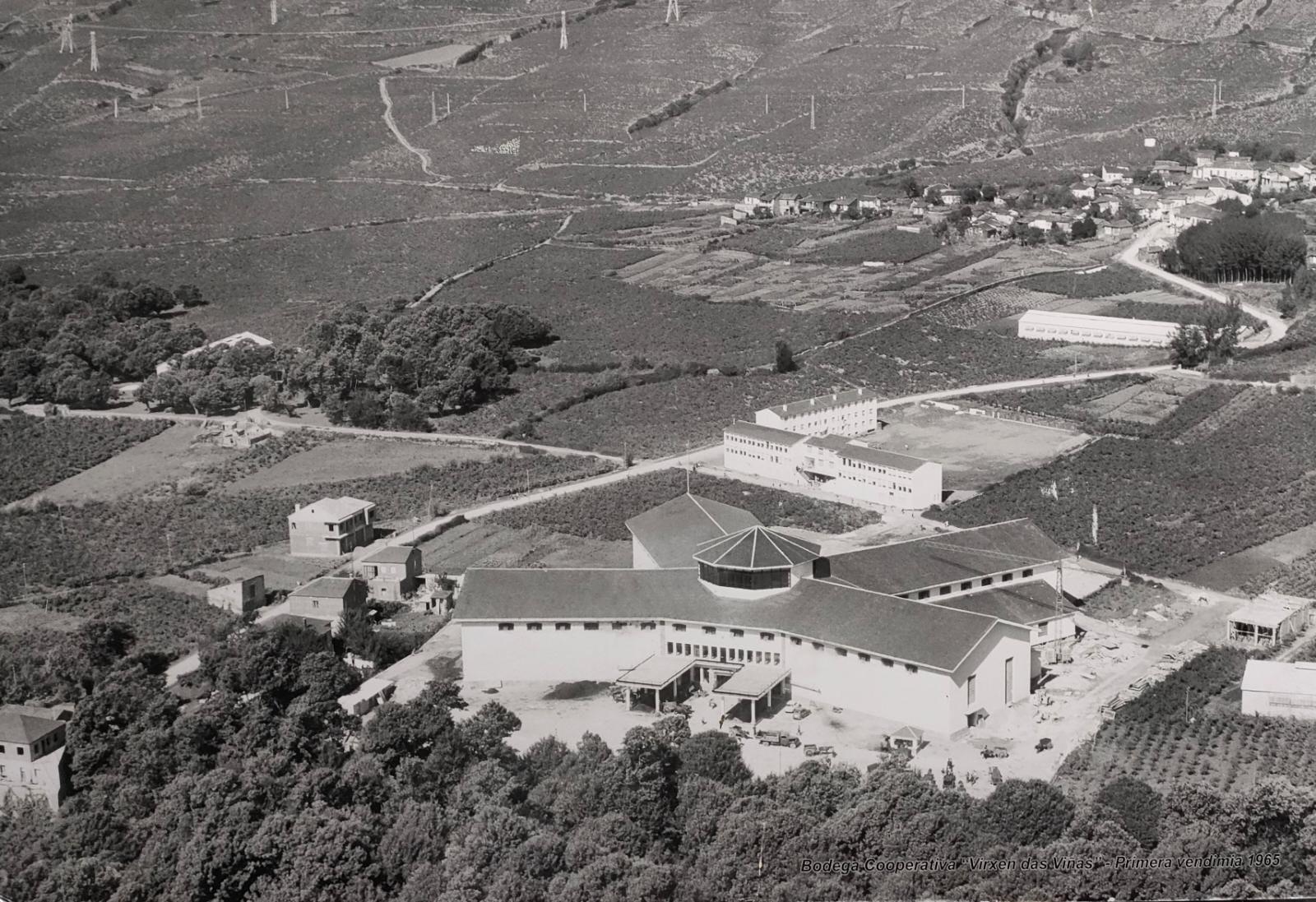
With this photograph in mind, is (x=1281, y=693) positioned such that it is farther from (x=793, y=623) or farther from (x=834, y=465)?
(x=834, y=465)

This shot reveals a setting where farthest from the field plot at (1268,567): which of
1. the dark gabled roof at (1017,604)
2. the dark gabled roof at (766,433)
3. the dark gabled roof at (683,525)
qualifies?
the dark gabled roof at (766,433)

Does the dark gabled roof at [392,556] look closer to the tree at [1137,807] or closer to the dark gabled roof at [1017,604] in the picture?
the dark gabled roof at [1017,604]

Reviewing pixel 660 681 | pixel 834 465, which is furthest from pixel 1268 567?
pixel 660 681

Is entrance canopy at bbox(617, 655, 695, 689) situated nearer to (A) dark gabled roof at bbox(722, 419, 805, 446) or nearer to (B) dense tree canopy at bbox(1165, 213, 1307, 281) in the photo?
(A) dark gabled roof at bbox(722, 419, 805, 446)

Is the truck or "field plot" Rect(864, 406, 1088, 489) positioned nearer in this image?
the truck

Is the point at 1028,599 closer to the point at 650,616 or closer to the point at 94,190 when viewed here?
the point at 650,616

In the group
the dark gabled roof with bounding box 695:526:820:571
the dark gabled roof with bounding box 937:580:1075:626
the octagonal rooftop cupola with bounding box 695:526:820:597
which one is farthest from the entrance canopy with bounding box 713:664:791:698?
the dark gabled roof with bounding box 937:580:1075:626
